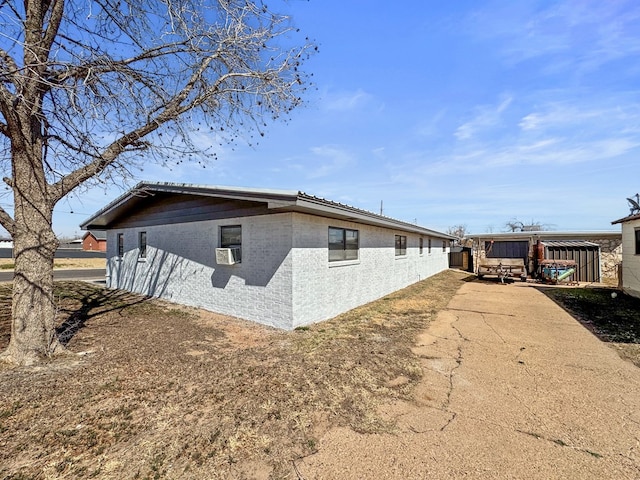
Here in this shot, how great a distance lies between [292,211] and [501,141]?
872 centimetres

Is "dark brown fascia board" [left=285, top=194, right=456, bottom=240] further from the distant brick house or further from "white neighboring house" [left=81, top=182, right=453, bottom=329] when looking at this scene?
the distant brick house

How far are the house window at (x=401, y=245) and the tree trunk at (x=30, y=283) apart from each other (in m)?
10.4

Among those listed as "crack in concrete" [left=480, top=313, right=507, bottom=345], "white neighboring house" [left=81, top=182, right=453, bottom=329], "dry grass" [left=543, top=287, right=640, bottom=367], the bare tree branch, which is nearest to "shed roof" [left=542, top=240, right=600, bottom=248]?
"dry grass" [left=543, top=287, right=640, bottom=367]

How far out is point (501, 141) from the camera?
35.1ft

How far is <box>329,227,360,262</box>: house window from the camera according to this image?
761 cm

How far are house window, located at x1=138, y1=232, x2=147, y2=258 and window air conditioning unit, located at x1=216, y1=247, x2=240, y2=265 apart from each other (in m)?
4.82

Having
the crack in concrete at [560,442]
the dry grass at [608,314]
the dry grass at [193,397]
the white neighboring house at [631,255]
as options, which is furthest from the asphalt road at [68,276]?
the white neighboring house at [631,255]

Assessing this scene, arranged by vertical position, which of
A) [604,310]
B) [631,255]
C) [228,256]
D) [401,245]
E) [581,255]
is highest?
[401,245]

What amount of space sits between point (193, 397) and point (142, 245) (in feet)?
28.8

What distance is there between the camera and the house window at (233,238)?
23.7ft

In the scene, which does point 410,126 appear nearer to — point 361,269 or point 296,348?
point 361,269

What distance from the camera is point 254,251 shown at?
6.93m

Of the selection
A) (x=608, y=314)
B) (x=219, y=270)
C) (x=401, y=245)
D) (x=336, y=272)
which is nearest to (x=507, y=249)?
(x=401, y=245)

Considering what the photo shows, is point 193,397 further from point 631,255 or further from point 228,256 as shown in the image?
point 631,255
